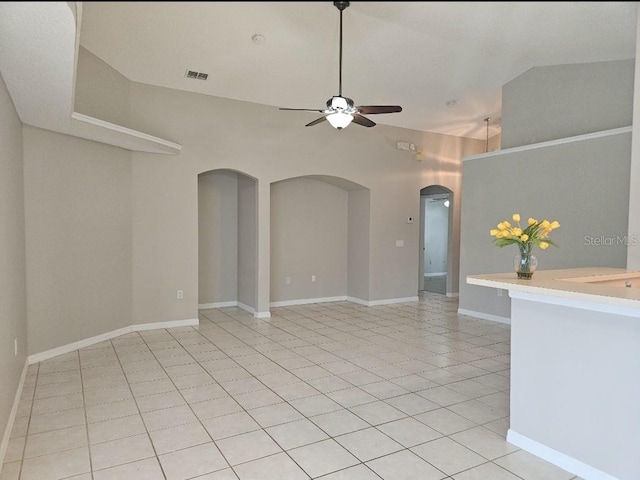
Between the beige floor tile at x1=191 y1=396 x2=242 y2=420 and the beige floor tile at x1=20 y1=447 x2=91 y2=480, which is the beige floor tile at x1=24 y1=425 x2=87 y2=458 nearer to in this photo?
the beige floor tile at x1=20 y1=447 x2=91 y2=480

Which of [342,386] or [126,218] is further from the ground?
[126,218]

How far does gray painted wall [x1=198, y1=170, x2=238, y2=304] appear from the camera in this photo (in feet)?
23.1

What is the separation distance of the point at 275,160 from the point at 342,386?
384cm

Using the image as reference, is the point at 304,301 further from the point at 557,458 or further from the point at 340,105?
the point at 557,458

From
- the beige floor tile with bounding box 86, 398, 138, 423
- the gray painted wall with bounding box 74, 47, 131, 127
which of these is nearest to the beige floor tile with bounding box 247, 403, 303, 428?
the beige floor tile with bounding box 86, 398, 138, 423

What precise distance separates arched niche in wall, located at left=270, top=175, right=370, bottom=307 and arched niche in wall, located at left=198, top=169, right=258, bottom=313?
1.83 ft

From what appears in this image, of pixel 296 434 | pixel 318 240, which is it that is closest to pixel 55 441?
pixel 296 434

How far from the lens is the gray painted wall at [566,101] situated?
201 inches

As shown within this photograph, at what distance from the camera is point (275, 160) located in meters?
6.54

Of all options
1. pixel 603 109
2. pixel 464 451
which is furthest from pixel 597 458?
pixel 603 109

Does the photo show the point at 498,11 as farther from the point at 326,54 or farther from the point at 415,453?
the point at 326,54

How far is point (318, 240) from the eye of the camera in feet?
25.8

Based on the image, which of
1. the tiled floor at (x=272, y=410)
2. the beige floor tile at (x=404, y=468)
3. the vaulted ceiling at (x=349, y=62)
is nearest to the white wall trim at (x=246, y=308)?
the tiled floor at (x=272, y=410)

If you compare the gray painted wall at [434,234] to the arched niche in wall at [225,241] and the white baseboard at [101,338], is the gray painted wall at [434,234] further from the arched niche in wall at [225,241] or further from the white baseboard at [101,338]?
the white baseboard at [101,338]
